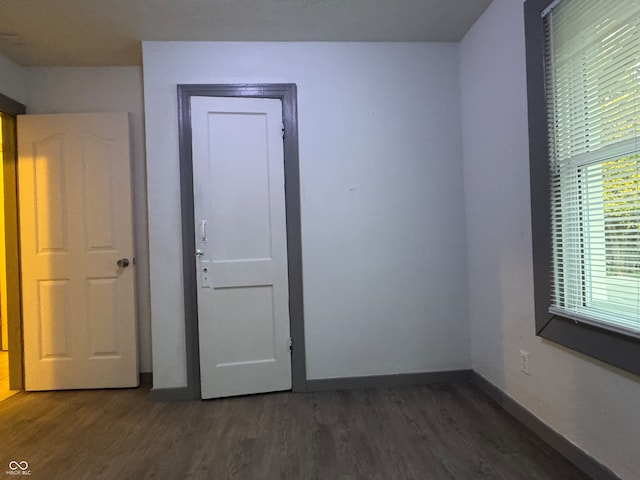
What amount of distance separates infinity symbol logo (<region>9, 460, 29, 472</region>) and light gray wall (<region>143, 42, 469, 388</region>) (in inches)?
39.5

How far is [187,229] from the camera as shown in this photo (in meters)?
2.50

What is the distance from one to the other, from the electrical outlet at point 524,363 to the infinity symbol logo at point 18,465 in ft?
8.51

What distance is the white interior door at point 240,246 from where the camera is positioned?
8.16 feet

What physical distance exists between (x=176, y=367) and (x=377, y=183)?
6.18 ft

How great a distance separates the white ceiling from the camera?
215 centimetres

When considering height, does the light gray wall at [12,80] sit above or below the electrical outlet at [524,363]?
above

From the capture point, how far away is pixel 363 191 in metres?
2.61

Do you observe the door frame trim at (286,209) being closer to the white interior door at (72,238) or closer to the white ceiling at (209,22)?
the white ceiling at (209,22)

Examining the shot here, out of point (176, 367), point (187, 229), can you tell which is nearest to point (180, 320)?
point (176, 367)

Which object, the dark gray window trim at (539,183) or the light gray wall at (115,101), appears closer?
→ the dark gray window trim at (539,183)

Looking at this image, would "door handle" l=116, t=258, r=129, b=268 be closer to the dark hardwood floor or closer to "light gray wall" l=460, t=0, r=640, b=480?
the dark hardwood floor

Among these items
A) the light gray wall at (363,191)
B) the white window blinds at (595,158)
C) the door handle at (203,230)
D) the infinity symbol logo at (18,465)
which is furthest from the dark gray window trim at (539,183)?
the infinity symbol logo at (18,465)

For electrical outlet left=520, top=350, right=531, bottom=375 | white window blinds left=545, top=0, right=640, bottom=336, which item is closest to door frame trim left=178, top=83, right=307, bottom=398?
electrical outlet left=520, top=350, right=531, bottom=375

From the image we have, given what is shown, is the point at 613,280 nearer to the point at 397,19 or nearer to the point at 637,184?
the point at 637,184
